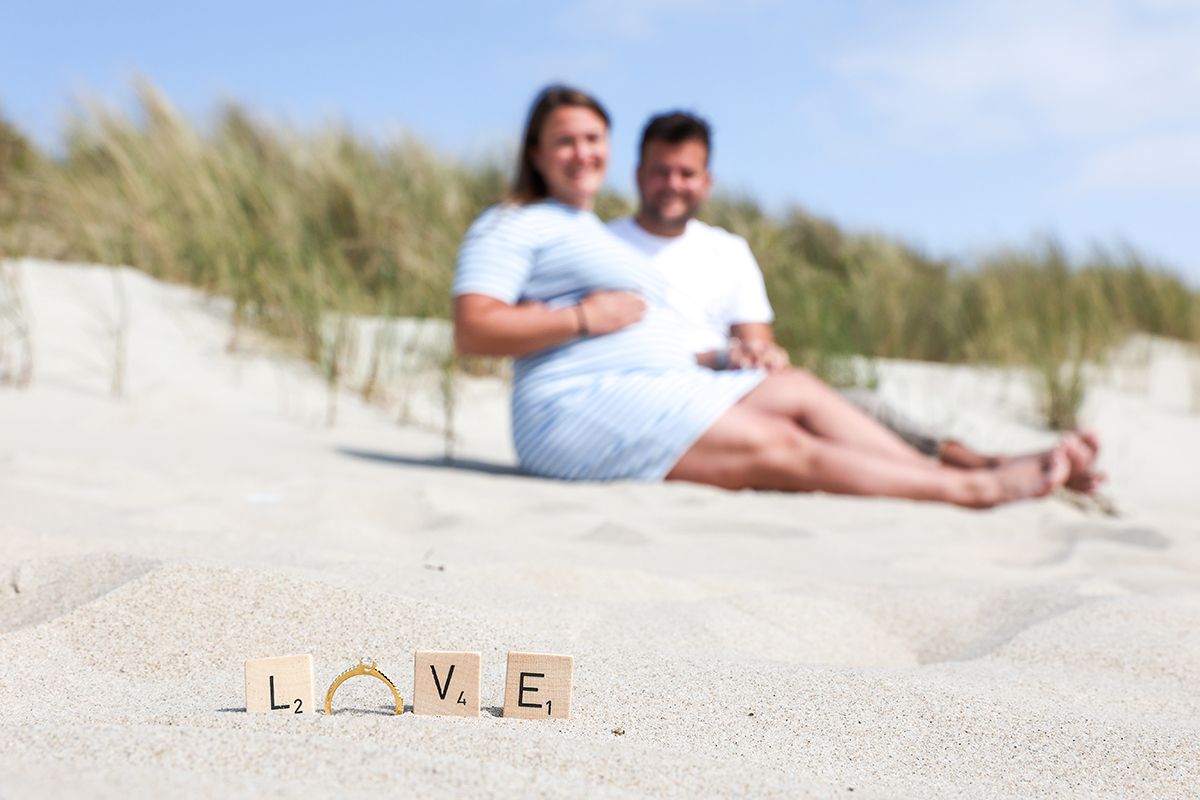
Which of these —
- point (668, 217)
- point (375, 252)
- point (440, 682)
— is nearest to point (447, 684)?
point (440, 682)

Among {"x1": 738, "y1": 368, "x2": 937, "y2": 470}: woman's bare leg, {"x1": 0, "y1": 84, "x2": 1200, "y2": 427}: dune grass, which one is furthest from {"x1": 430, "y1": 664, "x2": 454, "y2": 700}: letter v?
{"x1": 0, "y1": 84, "x2": 1200, "y2": 427}: dune grass

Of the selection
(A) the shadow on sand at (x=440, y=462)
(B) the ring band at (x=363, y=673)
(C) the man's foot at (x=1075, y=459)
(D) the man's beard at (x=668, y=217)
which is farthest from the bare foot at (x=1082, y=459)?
(B) the ring band at (x=363, y=673)

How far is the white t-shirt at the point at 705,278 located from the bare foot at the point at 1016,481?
0.82 m

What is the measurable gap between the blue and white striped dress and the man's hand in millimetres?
40

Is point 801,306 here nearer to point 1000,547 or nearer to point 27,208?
point 1000,547

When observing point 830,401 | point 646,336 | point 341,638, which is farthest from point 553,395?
point 341,638

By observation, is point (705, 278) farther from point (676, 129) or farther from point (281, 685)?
point (281, 685)

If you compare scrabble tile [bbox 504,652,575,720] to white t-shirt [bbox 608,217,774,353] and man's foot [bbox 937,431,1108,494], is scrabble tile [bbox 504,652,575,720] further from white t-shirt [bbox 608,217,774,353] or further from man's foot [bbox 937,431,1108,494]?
man's foot [bbox 937,431,1108,494]

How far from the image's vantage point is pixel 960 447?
12.0 ft

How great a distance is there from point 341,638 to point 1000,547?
5.52 feet

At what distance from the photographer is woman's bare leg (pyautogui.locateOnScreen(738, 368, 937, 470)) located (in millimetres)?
3305

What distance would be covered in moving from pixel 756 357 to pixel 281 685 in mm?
2299

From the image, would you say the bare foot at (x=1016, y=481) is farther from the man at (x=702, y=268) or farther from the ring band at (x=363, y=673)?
the ring band at (x=363, y=673)

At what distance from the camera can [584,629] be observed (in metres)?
1.66
